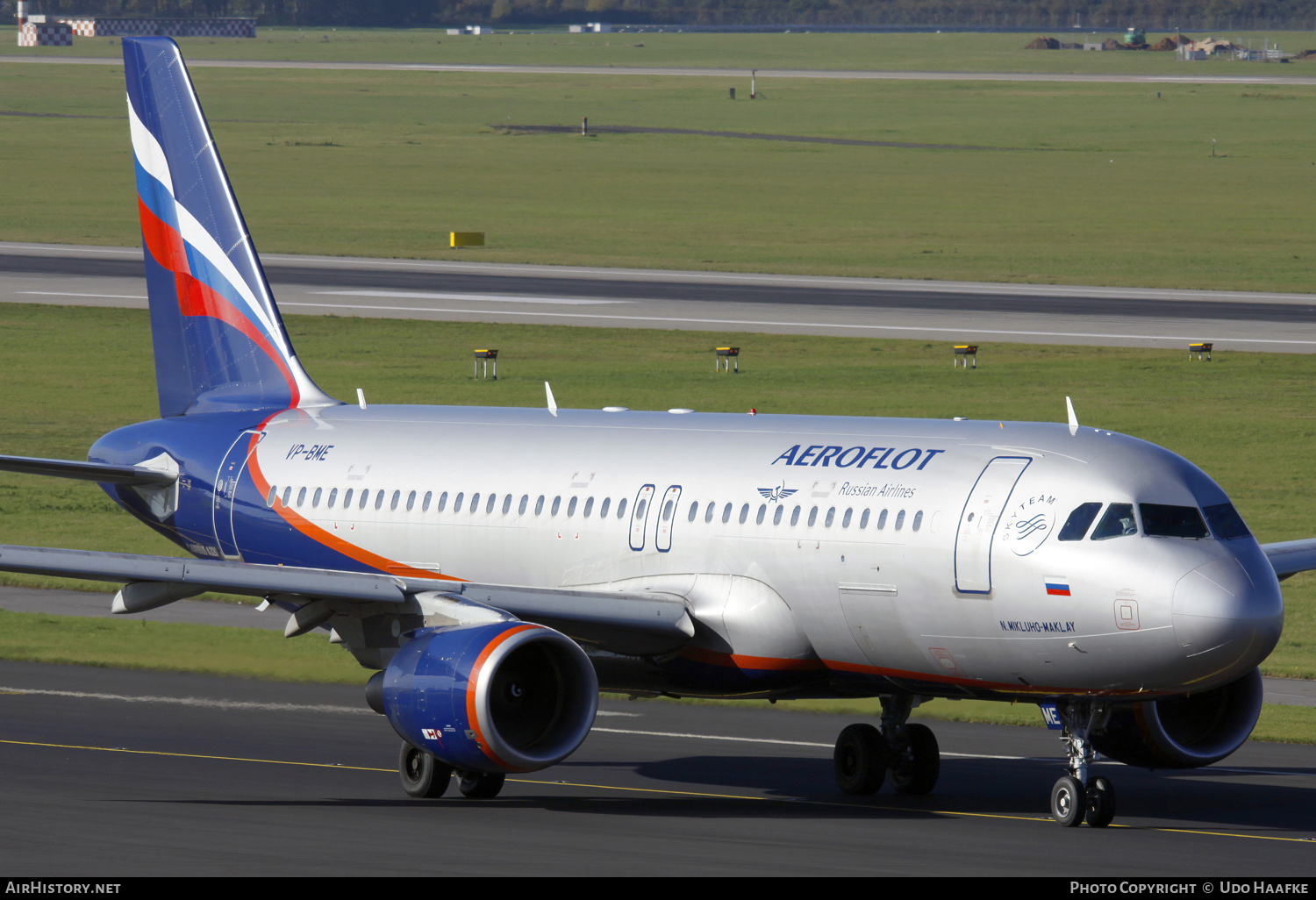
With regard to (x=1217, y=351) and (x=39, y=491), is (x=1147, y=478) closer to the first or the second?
(x=39, y=491)

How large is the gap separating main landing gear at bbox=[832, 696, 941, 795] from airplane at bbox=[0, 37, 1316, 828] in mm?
39

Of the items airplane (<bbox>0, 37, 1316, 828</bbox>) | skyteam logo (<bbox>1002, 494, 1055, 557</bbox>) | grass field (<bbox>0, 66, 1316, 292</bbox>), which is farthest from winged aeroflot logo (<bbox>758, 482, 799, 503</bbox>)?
grass field (<bbox>0, 66, 1316, 292</bbox>)

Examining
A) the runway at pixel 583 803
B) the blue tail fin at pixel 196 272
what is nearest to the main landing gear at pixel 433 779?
the runway at pixel 583 803

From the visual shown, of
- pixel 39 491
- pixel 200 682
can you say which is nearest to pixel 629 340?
pixel 39 491

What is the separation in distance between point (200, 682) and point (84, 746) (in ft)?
19.9

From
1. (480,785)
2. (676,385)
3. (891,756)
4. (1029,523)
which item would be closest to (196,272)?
(480,785)

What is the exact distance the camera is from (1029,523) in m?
25.3

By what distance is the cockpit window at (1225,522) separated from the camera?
82.9ft

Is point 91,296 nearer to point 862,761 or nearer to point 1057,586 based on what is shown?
point 862,761

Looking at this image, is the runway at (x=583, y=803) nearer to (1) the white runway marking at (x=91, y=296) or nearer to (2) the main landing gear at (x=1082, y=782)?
(2) the main landing gear at (x=1082, y=782)

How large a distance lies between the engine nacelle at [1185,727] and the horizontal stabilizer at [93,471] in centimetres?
1599

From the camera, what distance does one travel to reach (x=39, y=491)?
57188 mm

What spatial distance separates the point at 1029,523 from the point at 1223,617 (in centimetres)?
261

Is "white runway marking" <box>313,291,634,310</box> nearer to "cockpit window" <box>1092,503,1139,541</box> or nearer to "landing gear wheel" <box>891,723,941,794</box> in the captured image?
"landing gear wheel" <box>891,723,941,794</box>
